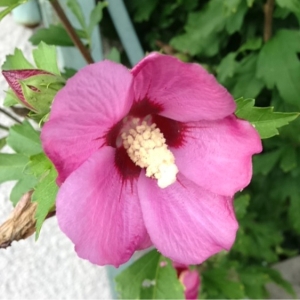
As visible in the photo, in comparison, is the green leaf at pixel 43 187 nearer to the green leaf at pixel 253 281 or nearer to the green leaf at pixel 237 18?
the green leaf at pixel 237 18

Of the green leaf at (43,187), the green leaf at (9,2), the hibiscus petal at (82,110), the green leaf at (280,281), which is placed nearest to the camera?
the hibiscus petal at (82,110)

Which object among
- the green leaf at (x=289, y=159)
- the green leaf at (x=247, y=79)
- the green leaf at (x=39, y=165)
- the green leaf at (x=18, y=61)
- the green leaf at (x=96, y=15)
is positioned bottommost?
the green leaf at (x=289, y=159)

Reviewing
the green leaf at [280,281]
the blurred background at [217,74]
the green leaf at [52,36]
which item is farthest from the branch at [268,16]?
the green leaf at [280,281]

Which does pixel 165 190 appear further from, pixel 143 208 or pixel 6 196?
pixel 6 196

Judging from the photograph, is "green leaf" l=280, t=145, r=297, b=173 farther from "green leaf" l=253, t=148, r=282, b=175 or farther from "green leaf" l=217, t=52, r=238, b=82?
"green leaf" l=217, t=52, r=238, b=82

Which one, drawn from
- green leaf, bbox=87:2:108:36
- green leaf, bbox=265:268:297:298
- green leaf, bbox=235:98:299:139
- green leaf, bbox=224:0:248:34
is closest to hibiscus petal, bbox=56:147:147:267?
green leaf, bbox=235:98:299:139
